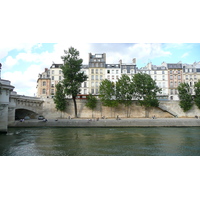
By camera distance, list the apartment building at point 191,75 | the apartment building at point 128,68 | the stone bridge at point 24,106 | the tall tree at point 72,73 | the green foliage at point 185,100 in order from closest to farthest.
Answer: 1. the stone bridge at point 24,106
2. the tall tree at point 72,73
3. the green foliage at point 185,100
4. the apartment building at point 128,68
5. the apartment building at point 191,75

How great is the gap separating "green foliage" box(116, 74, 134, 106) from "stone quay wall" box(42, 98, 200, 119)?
2.14 meters

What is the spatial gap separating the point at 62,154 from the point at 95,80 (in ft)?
135

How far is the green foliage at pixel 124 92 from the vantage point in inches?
1619

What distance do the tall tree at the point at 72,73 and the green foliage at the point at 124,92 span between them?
850 centimetres

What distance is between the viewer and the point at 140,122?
3231 centimetres

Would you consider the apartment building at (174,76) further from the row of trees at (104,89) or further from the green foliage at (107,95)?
the green foliage at (107,95)

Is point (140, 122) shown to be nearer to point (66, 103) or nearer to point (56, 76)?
point (66, 103)

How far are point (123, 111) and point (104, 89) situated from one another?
6961 mm

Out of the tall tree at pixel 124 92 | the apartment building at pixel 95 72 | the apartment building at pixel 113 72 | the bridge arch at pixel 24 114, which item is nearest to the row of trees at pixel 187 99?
the tall tree at pixel 124 92

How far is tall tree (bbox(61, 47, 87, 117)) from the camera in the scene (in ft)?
125

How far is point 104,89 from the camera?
41.4m

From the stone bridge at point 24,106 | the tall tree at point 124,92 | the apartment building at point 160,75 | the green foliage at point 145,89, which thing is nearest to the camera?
the stone bridge at point 24,106

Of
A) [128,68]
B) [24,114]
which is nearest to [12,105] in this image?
[24,114]
